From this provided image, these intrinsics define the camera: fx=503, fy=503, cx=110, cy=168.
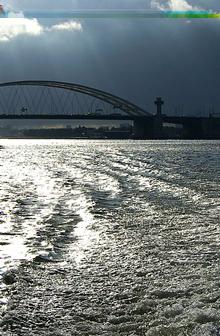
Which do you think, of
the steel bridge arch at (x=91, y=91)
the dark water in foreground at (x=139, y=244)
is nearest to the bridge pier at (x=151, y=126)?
the steel bridge arch at (x=91, y=91)

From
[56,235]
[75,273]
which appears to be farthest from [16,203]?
[75,273]

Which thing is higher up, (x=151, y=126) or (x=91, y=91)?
(x=91, y=91)

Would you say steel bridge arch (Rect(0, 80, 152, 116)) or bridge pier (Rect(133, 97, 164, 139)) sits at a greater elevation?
steel bridge arch (Rect(0, 80, 152, 116))

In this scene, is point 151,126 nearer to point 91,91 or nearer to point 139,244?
point 91,91

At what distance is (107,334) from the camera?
186 inches

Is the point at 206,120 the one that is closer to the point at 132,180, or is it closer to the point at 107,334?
the point at 132,180

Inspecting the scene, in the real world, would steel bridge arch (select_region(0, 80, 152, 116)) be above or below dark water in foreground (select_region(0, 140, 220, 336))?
above

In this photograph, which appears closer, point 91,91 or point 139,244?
point 139,244

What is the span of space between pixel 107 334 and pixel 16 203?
10.4 meters

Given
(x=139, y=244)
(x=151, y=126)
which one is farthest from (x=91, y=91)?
(x=139, y=244)

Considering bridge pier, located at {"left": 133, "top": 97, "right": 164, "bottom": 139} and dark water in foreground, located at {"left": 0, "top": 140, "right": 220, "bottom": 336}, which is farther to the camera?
bridge pier, located at {"left": 133, "top": 97, "right": 164, "bottom": 139}

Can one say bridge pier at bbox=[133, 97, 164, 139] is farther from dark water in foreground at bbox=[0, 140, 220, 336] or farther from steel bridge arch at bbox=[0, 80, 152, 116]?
dark water in foreground at bbox=[0, 140, 220, 336]

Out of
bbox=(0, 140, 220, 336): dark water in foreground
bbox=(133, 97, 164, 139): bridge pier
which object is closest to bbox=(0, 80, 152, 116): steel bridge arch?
bbox=(133, 97, 164, 139): bridge pier

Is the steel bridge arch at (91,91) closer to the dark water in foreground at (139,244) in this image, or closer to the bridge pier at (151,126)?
the bridge pier at (151,126)
